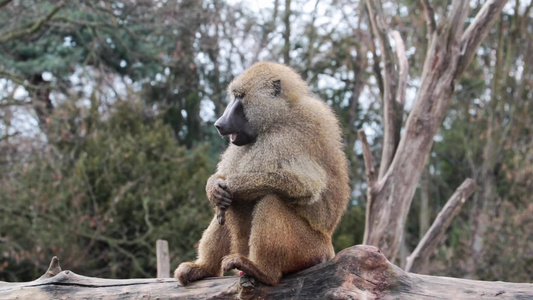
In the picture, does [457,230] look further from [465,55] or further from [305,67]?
[465,55]

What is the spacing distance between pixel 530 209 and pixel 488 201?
178 centimetres

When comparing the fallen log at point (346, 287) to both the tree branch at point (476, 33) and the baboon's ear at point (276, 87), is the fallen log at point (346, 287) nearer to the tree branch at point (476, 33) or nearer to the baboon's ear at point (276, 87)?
the baboon's ear at point (276, 87)

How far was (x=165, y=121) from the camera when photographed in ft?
54.2

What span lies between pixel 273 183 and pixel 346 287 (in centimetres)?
84

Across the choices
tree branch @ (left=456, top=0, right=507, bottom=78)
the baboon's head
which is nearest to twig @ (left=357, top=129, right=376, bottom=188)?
tree branch @ (left=456, top=0, right=507, bottom=78)

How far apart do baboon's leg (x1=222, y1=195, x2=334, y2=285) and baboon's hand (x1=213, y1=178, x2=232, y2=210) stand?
0.23 m

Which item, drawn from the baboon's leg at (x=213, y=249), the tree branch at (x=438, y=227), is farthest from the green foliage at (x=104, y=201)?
the baboon's leg at (x=213, y=249)

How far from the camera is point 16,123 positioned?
11.7m

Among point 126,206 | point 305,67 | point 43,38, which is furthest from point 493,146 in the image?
point 43,38

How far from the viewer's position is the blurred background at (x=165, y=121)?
35.9 ft

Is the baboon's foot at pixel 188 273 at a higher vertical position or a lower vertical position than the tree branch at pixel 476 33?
lower

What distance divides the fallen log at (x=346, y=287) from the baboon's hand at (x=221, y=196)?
0.52 m

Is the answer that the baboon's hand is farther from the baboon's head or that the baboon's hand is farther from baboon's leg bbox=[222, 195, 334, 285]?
the baboon's head

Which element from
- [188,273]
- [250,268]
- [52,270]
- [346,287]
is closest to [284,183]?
[250,268]
